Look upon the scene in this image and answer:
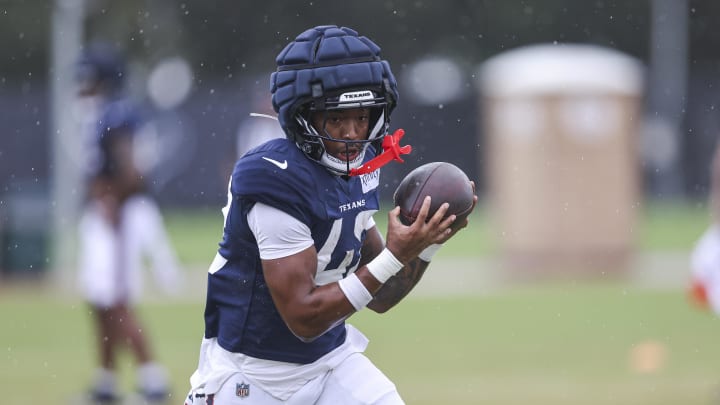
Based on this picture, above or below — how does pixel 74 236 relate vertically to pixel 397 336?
below

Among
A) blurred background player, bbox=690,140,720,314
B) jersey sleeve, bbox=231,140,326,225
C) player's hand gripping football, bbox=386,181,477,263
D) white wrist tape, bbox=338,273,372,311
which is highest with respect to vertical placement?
jersey sleeve, bbox=231,140,326,225

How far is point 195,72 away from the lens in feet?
106

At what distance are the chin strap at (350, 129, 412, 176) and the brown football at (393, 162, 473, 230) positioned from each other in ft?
0.36

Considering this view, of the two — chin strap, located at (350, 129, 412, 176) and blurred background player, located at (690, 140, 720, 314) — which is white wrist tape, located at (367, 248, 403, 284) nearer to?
chin strap, located at (350, 129, 412, 176)

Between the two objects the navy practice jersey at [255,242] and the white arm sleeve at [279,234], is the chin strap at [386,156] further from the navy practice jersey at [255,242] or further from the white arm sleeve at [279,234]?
the white arm sleeve at [279,234]

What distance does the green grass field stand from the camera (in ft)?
26.4

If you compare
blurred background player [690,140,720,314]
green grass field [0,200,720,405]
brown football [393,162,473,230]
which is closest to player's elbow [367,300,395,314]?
brown football [393,162,473,230]

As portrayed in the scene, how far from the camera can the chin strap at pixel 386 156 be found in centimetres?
417

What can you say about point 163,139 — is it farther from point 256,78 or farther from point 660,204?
point 660,204

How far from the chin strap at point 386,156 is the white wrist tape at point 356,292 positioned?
38 cm

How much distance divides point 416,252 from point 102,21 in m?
32.3

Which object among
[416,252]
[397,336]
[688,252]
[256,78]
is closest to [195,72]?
[256,78]

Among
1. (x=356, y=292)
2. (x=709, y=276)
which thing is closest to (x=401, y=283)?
(x=356, y=292)

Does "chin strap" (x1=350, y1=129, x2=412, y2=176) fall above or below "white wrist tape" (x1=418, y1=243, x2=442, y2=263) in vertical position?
above
